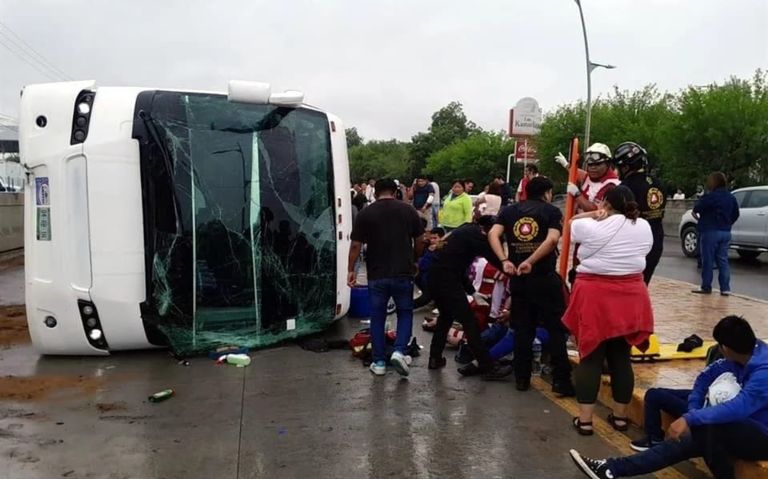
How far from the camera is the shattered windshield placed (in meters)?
5.92

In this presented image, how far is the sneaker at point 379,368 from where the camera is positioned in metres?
5.65

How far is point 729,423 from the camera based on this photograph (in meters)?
3.25

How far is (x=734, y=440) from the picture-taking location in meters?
3.27

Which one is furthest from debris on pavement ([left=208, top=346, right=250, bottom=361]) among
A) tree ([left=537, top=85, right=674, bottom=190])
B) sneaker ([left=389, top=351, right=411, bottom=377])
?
tree ([left=537, top=85, right=674, bottom=190])

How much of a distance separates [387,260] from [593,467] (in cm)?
258

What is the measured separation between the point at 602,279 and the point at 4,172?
3431 centimetres

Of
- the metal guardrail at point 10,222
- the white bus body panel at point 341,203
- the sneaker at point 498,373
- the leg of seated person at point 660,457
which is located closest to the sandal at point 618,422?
the leg of seated person at point 660,457

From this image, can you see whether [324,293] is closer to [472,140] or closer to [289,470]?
[289,470]

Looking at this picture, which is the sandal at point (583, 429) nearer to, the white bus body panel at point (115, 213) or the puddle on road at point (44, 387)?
the puddle on road at point (44, 387)

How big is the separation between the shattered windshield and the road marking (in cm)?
243

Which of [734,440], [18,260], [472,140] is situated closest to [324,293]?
[734,440]

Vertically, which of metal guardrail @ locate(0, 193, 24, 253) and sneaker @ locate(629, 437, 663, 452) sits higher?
metal guardrail @ locate(0, 193, 24, 253)

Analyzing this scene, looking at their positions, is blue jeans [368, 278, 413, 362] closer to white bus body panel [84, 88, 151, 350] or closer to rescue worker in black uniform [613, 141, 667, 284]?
rescue worker in black uniform [613, 141, 667, 284]

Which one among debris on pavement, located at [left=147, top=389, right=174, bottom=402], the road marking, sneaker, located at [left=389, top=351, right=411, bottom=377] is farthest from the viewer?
sneaker, located at [left=389, top=351, right=411, bottom=377]
